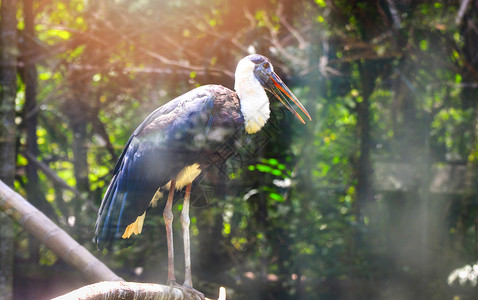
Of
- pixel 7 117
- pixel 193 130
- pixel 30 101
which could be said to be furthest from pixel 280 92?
pixel 30 101

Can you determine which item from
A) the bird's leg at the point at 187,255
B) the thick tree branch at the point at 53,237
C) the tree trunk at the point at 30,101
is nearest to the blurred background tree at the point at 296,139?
the tree trunk at the point at 30,101

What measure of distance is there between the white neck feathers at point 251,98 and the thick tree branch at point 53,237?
663mm

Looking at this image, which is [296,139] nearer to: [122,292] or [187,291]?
[187,291]

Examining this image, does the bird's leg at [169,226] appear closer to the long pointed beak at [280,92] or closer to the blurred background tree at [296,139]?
the long pointed beak at [280,92]

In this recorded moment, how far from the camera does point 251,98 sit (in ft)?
5.38

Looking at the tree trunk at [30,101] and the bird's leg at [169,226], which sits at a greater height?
the tree trunk at [30,101]

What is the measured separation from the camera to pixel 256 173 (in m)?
2.53

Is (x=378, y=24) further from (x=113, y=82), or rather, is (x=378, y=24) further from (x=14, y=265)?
(x=14, y=265)

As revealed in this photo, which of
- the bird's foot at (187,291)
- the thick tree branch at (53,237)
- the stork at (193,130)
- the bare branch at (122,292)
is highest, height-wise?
the stork at (193,130)

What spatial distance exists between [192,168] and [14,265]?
153 centimetres

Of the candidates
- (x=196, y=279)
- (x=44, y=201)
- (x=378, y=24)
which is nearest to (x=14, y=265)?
(x=44, y=201)

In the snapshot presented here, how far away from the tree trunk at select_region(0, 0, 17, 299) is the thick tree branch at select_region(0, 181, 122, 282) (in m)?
0.63

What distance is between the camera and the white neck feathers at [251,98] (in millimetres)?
1635

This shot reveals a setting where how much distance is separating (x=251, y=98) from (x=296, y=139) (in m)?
1.19
